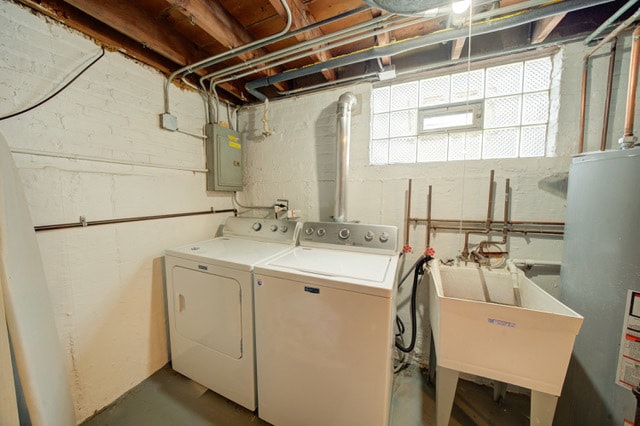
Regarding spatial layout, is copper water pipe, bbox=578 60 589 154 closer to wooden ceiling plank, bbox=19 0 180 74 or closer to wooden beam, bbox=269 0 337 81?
wooden beam, bbox=269 0 337 81

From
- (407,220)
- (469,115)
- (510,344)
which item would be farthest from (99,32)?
(510,344)

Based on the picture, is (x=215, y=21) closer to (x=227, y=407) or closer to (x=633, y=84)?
(x=633, y=84)

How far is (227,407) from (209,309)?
682 millimetres

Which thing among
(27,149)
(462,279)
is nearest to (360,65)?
(462,279)

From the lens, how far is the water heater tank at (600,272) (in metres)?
0.92

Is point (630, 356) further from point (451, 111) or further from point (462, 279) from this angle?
point (451, 111)

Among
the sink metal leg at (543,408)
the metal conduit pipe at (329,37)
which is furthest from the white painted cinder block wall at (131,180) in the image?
the sink metal leg at (543,408)

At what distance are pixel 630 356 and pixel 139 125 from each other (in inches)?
119

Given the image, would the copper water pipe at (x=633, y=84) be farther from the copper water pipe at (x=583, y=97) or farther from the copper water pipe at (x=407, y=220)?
the copper water pipe at (x=407, y=220)


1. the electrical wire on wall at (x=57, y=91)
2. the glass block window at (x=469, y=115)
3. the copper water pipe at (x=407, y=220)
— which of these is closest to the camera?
the electrical wire on wall at (x=57, y=91)

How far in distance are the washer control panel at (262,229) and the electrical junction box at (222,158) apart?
0.38 m

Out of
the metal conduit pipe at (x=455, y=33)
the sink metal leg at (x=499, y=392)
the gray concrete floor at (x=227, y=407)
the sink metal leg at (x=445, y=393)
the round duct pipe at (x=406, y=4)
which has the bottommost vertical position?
the gray concrete floor at (x=227, y=407)

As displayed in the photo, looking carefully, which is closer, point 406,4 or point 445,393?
point 406,4

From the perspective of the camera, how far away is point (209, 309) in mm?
1450
